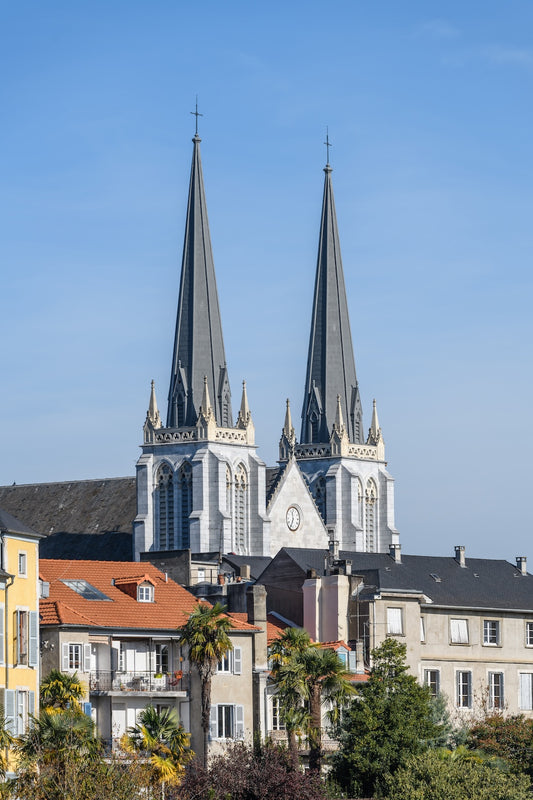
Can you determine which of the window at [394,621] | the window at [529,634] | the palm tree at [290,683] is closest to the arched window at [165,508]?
the window at [529,634]

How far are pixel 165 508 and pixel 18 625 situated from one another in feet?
257

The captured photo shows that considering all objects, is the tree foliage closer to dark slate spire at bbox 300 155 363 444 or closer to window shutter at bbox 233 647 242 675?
window shutter at bbox 233 647 242 675

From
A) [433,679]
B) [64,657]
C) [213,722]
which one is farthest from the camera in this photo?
[433,679]

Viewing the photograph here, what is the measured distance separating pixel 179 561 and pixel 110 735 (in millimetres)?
23238

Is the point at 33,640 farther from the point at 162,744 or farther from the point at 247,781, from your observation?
the point at 247,781

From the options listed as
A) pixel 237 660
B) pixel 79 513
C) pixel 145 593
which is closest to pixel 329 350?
pixel 79 513

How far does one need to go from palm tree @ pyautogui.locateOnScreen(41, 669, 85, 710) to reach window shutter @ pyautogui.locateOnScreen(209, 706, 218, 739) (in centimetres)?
960

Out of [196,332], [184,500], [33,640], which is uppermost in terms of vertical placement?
[196,332]

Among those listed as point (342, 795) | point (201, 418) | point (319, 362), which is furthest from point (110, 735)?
point (319, 362)

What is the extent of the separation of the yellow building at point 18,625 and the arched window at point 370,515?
3525 inches

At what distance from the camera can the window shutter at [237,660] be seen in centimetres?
8325

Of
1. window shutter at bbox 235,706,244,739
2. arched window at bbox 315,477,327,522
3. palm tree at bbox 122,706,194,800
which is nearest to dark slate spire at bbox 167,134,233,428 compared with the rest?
arched window at bbox 315,477,327,522

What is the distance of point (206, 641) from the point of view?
76688 mm

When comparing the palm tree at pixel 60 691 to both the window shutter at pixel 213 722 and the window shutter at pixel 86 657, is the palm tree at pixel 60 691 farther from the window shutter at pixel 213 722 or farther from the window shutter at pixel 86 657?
the window shutter at pixel 213 722
